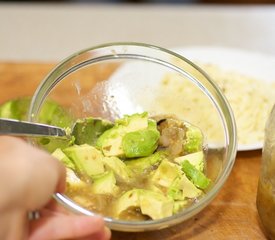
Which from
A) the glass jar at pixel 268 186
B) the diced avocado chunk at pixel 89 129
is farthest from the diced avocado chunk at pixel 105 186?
the glass jar at pixel 268 186

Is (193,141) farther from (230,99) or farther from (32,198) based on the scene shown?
(32,198)

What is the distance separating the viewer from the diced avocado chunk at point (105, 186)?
32.0 inches

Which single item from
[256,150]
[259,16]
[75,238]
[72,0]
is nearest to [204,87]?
[256,150]

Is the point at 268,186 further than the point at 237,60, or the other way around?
the point at 237,60

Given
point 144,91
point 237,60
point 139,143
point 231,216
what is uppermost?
point 237,60

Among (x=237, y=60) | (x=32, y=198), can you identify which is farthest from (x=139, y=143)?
(x=237, y=60)

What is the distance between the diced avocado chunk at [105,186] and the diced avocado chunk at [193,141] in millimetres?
151

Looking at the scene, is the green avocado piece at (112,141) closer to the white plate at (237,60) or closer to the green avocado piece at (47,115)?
the green avocado piece at (47,115)

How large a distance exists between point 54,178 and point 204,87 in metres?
0.38

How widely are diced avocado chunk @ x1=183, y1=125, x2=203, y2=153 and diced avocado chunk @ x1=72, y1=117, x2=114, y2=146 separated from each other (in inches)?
5.1

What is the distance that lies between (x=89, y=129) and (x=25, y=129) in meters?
0.18

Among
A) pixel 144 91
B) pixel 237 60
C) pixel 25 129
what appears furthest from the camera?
pixel 237 60

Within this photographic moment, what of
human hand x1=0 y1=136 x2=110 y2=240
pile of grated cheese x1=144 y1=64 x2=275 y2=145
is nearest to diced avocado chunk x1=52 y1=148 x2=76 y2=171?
human hand x1=0 y1=136 x2=110 y2=240

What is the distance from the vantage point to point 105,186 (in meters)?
0.81
